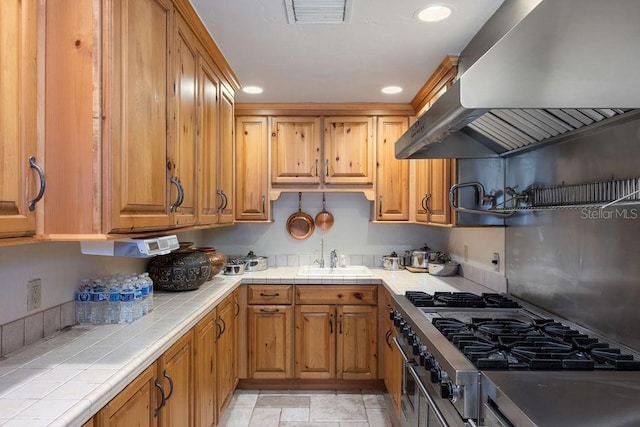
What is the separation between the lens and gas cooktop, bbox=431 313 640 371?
1241 mm

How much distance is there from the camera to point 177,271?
2.45 m

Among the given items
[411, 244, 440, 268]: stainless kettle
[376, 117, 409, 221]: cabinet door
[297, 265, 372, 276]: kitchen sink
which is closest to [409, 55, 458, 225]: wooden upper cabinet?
[376, 117, 409, 221]: cabinet door

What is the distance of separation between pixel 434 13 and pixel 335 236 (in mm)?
2329

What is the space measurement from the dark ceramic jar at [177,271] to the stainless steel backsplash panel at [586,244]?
188 centimetres

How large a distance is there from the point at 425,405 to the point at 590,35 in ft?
4.79

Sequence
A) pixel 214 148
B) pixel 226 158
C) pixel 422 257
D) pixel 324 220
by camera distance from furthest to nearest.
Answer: pixel 324 220, pixel 422 257, pixel 226 158, pixel 214 148

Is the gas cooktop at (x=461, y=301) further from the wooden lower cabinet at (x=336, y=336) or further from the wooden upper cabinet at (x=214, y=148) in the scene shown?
the wooden upper cabinet at (x=214, y=148)

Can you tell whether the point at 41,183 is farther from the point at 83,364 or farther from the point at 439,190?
the point at 439,190

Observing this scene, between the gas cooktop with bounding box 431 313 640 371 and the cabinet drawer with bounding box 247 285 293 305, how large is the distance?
1.56m

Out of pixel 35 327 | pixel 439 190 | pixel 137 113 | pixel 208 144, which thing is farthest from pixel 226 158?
pixel 35 327

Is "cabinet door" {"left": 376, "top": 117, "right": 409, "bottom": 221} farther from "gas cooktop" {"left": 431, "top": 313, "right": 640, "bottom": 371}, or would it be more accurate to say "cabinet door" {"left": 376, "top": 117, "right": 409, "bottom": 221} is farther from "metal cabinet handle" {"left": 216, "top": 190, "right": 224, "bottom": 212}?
"gas cooktop" {"left": 431, "top": 313, "right": 640, "bottom": 371}

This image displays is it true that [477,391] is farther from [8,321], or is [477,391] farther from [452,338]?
[8,321]

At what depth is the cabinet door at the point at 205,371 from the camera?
2053 millimetres

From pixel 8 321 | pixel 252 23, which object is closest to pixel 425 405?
pixel 8 321
